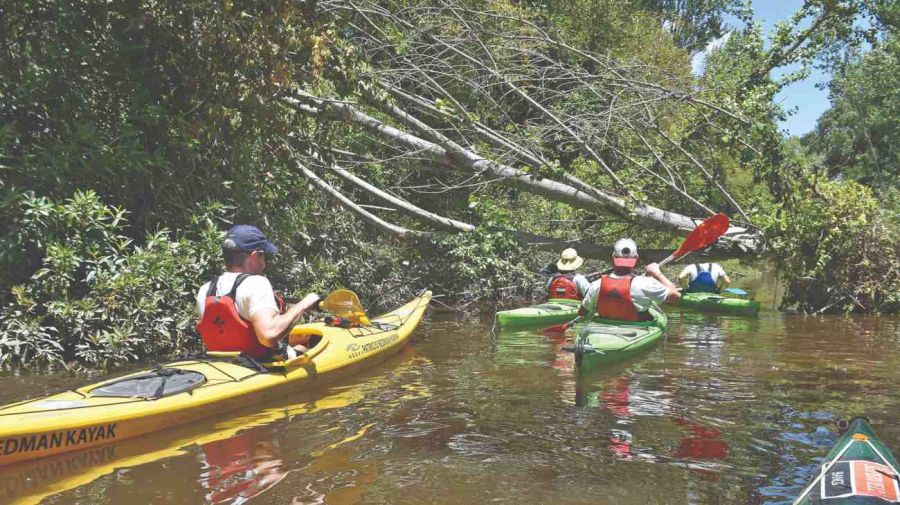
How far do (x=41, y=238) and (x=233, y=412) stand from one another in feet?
9.93

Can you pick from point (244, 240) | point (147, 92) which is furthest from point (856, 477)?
point (147, 92)

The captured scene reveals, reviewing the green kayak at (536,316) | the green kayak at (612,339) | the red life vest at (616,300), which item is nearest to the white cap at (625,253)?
the red life vest at (616,300)

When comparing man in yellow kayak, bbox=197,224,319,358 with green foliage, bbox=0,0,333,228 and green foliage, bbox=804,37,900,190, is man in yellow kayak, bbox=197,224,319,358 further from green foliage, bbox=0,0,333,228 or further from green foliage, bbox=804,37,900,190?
green foliage, bbox=804,37,900,190

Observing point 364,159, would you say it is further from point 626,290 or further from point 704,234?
point 626,290

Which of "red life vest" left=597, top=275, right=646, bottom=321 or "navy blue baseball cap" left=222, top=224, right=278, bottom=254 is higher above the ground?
"navy blue baseball cap" left=222, top=224, right=278, bottom=254

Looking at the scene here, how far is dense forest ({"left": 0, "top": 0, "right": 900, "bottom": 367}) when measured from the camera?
695 cm

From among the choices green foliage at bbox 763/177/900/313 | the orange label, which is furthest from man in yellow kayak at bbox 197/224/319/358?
green foliage at bbox 763/177/900/313

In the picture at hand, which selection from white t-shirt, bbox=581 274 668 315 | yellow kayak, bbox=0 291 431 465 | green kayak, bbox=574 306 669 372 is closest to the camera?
yellow kayak, bbox=0 291 431 465

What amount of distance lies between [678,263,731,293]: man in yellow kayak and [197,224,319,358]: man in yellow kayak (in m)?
8.57

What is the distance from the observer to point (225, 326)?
16.7ft

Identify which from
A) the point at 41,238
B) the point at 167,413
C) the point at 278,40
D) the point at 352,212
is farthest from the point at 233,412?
the point at 352,212

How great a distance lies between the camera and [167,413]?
4.53 metres

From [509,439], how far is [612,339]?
247 centimetres

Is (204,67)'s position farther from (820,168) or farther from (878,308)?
(878,308)
